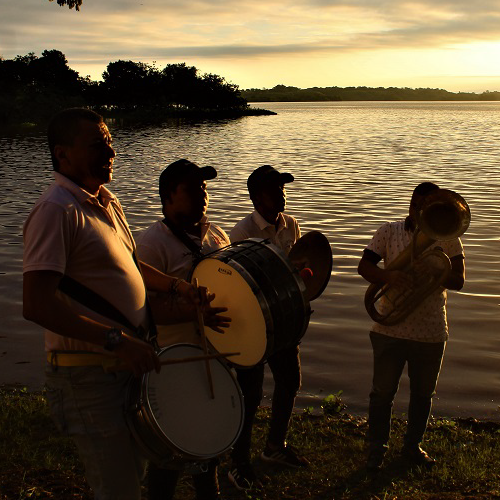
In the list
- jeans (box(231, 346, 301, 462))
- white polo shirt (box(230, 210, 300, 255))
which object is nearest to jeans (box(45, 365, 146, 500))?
jeans (box(231, 346, 301, 462))

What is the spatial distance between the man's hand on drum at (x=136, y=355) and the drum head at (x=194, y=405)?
0.55 ft

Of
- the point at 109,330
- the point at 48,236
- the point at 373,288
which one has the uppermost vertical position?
the point at 48,236

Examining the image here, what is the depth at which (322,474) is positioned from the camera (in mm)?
5461

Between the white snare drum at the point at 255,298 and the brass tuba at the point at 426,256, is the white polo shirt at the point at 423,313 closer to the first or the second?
the brass tuba at the point at 426,256

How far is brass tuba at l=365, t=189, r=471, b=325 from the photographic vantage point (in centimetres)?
484

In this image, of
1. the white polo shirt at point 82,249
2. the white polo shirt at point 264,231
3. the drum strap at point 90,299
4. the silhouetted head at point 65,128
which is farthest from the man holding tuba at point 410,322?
the silhouetted head at point 65,128

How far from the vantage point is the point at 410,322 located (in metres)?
5.22

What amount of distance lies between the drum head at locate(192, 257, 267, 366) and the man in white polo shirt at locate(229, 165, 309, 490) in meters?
1.09

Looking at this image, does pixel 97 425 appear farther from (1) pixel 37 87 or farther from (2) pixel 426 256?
(1) pixel 37 87

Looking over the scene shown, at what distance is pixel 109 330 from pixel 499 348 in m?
6.94

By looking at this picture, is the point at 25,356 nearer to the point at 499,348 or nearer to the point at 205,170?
the point at 205,170

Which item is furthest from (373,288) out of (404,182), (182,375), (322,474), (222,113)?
(222,113)

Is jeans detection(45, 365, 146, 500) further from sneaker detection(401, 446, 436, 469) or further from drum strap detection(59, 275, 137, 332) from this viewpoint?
sneaker detection(401, 446, 436, 469)

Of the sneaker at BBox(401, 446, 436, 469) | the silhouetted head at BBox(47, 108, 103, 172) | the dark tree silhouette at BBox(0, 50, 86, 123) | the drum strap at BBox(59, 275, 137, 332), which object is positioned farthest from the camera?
the dark tree silhouette at BBox(0, 50, 86, 123)
